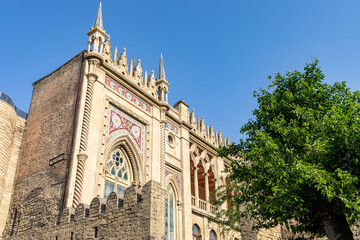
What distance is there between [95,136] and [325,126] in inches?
358

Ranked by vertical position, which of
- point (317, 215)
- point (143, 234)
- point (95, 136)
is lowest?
point (143, 234)

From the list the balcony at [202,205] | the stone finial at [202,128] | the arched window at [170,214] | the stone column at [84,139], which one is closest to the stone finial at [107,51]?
the stone column at [84,139]

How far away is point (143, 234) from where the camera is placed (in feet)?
27.1

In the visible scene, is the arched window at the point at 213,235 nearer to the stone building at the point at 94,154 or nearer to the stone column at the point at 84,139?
the stone building at the point at 94,154

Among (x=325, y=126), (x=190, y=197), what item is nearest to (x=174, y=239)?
(x=190, y=197)

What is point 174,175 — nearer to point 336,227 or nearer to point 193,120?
point 193,120

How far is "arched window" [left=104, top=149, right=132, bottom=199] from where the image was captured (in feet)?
49.8

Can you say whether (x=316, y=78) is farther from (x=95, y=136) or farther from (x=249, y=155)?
(x=95, y=136)

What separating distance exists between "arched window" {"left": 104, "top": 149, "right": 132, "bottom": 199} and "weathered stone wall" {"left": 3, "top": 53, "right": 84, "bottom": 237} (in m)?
2.16

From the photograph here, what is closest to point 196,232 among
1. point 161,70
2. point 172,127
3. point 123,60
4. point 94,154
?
point 172,127

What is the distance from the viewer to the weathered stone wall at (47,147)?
44.2ft

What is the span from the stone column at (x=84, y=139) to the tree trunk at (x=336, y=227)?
8398 mm

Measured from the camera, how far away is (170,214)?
59.0 feet

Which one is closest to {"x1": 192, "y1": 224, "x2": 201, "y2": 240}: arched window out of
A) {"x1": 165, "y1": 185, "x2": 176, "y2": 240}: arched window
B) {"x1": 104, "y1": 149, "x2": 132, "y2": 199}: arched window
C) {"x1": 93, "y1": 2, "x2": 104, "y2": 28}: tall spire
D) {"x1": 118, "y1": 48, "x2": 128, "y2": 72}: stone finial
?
{"x1": 165, "y1": 185, "x2": 176, "y2": 240}: arched window
